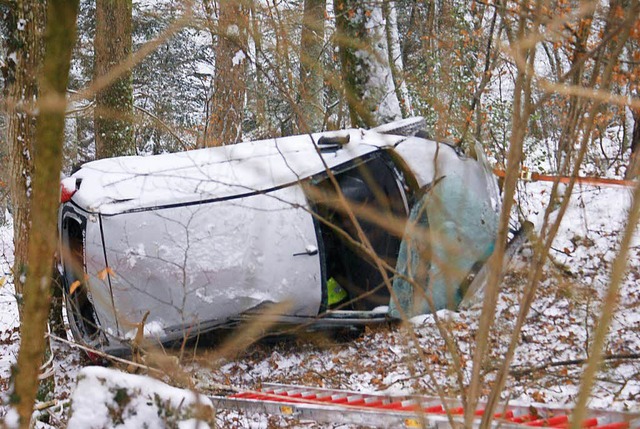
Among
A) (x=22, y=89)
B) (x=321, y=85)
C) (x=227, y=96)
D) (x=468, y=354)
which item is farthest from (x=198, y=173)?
(x=321, y=85)

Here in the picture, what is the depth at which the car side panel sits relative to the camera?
503 cm

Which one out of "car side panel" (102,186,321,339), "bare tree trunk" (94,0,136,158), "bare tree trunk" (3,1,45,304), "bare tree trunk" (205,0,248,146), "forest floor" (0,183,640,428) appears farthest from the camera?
"bare tree trunk" (205,0,248,146)

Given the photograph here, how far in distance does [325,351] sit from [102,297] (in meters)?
2.00

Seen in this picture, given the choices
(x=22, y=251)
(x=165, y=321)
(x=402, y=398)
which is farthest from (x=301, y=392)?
(x=22, y=251)

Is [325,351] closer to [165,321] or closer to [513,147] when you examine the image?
[165,321]

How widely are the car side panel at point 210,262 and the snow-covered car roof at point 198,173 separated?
4.1 inches

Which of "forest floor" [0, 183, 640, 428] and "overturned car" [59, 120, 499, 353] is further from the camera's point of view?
"overturned car" [59, 120, 499, 353]

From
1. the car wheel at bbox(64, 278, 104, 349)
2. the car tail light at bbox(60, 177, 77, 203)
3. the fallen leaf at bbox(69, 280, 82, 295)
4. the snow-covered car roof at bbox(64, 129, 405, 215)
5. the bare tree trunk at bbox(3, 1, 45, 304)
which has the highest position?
the bare tree trunk at bbox(3, 1, 45, 304)

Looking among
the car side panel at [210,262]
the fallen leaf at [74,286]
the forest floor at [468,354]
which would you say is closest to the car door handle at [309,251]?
the car side panel at [210,262]

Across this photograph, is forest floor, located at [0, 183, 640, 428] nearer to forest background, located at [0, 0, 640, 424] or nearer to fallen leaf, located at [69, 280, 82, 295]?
fallen leaf, located at [69, 280, 82, 295]

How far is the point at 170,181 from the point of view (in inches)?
211

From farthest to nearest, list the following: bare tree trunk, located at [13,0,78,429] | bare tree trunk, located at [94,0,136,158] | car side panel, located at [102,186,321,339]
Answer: bare tree trunk, located at [94,0,136,158]
car side panel, located at [102,186,321,339]
bare tree trunk, located at [13,0,78,429]

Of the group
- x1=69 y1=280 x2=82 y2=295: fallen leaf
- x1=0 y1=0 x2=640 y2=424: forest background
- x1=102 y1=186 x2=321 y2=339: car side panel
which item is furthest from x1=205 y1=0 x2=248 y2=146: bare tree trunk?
x1=102 y1=186 x2=321 y2=339: car side panel

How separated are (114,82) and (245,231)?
512cm
